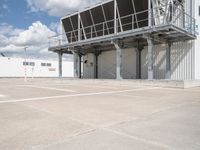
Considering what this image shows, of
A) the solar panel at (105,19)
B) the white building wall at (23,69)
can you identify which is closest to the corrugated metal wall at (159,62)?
the solar panel at (105,19)

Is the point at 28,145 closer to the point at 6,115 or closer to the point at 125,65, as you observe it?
the point at 6,115

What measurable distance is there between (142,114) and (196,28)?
1635 centimetres

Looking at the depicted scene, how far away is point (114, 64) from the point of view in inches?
1017

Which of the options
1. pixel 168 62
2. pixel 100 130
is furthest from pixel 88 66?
pixel 100 130

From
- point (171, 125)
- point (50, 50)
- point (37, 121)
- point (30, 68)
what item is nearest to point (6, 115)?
point (37, 121)

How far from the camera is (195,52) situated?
1894cm

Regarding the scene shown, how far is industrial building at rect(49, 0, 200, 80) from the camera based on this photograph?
18094 millimetres

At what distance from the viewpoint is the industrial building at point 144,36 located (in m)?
18.1

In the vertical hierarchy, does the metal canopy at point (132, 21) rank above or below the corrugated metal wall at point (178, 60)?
above

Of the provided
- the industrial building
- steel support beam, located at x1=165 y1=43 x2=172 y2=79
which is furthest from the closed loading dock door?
→ steel support beam, located at x1=165 y1=43 x2=172 y2=79

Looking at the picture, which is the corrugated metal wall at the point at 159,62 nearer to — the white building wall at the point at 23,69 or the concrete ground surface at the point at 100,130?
the concrete ground surface at the point at 100,130

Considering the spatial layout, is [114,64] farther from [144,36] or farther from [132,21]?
[144,36]

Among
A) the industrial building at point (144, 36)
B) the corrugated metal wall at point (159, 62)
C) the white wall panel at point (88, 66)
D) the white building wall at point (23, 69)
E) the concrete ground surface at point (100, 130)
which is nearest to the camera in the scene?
the concrete ground surface at point (100, 130)

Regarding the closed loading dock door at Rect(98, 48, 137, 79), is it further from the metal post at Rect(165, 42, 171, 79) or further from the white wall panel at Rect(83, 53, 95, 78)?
the metal post at Rect(165, 42, 171, 79)
